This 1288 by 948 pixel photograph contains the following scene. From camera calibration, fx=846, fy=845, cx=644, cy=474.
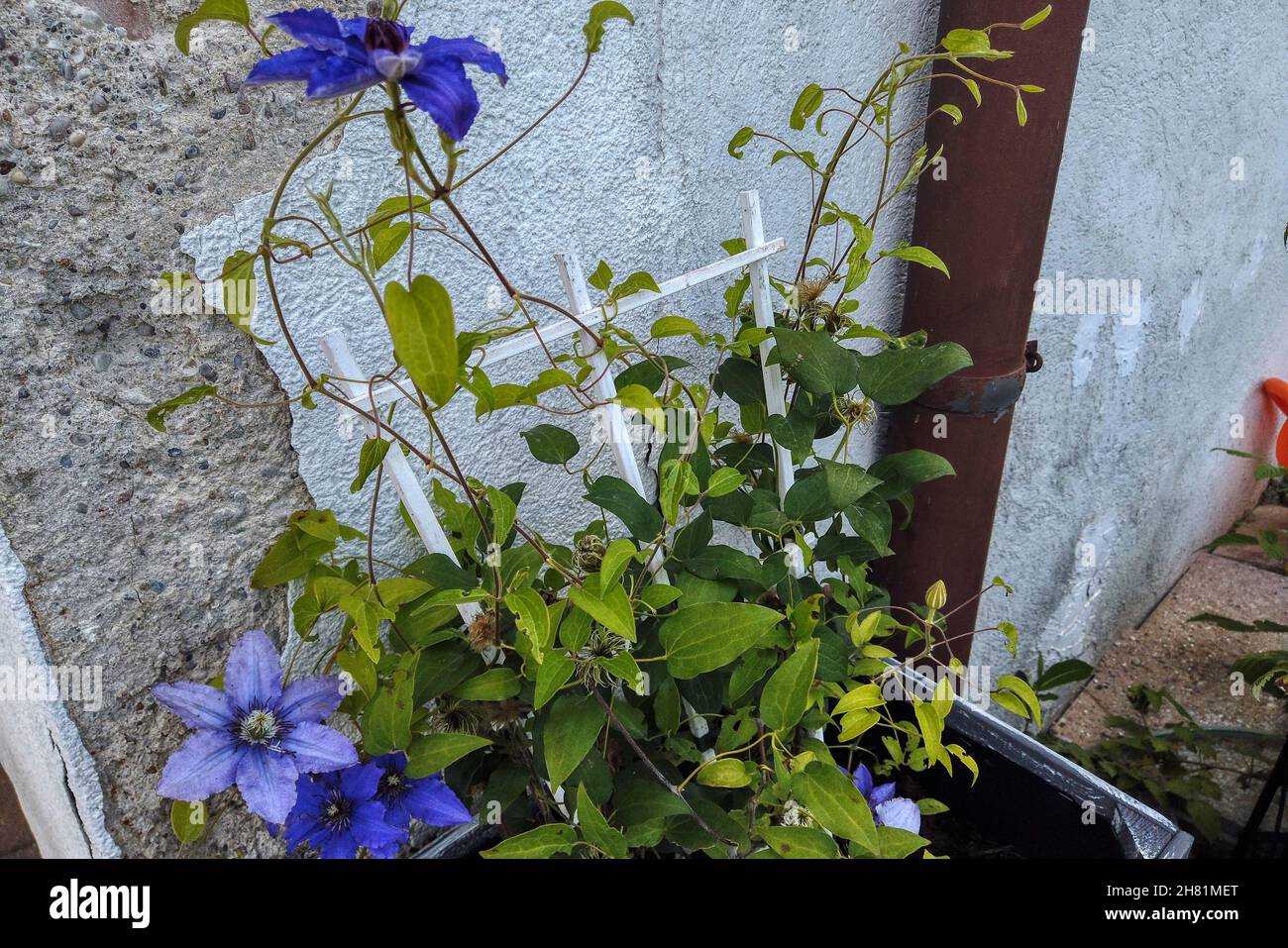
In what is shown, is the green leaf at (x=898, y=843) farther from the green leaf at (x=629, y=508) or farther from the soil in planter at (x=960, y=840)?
the soil in planter at (x=960, y=840)

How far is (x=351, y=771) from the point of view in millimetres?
789

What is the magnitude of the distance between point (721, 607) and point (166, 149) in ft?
2.10

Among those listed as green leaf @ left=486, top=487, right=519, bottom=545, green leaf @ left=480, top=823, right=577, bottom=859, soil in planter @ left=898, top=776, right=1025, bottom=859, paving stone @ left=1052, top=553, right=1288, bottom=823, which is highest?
green leaf @ left=486, top=487, right=519, bottom=545

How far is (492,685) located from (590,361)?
0.33 meters

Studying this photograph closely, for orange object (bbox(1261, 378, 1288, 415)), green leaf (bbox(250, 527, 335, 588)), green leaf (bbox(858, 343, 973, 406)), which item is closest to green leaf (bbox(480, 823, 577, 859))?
green leaf (bbox(250, 527, 335, 588))

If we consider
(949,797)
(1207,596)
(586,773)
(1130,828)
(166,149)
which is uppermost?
(166,149)

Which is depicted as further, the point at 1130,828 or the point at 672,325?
the point at 1130,828

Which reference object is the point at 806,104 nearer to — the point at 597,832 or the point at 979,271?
the point at 979,271

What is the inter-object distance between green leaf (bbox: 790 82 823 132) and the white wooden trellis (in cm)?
10

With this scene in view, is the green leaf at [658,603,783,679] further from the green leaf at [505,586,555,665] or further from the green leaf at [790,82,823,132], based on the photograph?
the green leaf at [790,82,823,132]

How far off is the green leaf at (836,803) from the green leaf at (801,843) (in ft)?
0.04

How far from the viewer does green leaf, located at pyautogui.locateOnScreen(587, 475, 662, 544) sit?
84 centimetres
